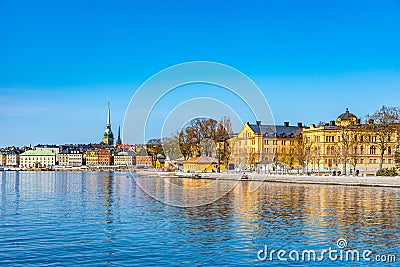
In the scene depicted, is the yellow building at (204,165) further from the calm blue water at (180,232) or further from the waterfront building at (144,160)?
the calm blue water at (180,232)

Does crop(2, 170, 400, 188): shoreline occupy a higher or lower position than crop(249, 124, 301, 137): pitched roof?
lower

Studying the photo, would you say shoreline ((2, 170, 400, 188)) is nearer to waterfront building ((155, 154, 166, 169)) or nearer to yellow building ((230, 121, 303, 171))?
yellow building ((230, 121, 303, 171))

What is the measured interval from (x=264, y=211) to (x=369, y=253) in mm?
13459

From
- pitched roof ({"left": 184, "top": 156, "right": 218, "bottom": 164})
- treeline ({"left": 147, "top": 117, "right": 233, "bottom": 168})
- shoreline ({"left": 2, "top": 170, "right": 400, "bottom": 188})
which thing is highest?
treeline ({"left": 147, "top": 117, "right": 233, "bottom": 168})

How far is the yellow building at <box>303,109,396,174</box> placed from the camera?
91500mm

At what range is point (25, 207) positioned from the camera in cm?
3512

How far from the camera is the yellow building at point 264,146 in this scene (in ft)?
325

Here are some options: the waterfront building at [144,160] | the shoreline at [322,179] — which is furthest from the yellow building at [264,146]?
the waterfront building at [144,160]

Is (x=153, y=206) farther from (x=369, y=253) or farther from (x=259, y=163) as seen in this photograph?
(x=259, y=163)

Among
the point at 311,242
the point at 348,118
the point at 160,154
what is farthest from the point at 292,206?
the point at 160,154

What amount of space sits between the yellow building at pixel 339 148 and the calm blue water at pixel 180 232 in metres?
56.3
